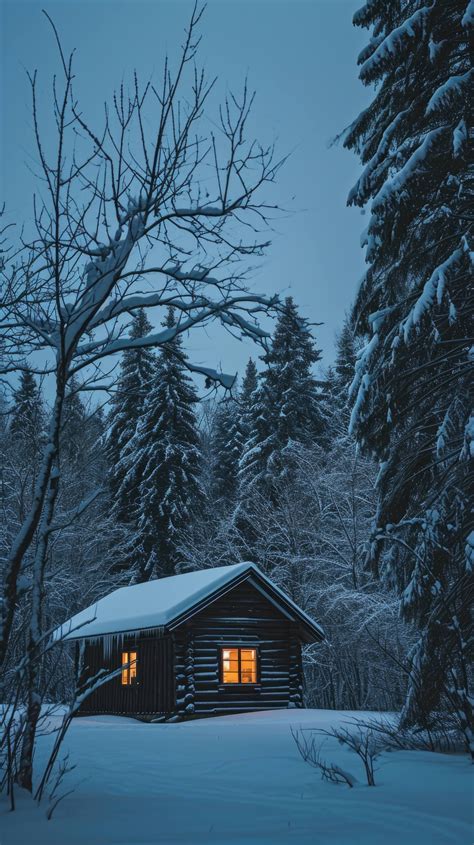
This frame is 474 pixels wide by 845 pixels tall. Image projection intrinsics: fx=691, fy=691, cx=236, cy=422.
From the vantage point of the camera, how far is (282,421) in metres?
33.3

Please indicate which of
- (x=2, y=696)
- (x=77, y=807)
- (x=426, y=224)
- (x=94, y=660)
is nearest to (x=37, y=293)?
(x=2, y=696)

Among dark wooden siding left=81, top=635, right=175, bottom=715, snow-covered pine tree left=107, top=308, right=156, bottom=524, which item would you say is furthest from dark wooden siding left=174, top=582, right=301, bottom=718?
snow-covered pine tree left=107, top=308, right=156, bottom=524

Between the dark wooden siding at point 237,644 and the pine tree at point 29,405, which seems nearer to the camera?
the pine tree at point 29,405

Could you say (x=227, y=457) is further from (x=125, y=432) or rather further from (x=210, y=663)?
(x=210, y=663)

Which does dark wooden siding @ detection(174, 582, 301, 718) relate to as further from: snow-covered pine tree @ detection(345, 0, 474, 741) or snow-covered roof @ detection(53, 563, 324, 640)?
snow-covered pine tree @ detection(345, 0, 474, 741)

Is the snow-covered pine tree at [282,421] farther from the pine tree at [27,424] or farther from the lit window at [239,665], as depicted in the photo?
the pine tree at [27,424]

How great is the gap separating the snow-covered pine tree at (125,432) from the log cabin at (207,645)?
448 inches

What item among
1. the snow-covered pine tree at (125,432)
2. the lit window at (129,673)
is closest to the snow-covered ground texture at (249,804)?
the lit window at (129,673)

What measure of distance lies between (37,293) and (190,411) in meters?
27.8

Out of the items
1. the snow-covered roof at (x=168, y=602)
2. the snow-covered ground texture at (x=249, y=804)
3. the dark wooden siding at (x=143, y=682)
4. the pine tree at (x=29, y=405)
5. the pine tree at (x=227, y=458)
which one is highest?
the pine tree at (x=227, y=458)

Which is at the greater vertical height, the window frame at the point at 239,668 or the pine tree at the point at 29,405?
the pine tree at the point at 29,405

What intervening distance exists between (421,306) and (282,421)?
23803mm

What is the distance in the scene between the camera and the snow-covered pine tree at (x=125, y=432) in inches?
1346

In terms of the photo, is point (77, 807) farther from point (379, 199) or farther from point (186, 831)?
point (379, 199)
